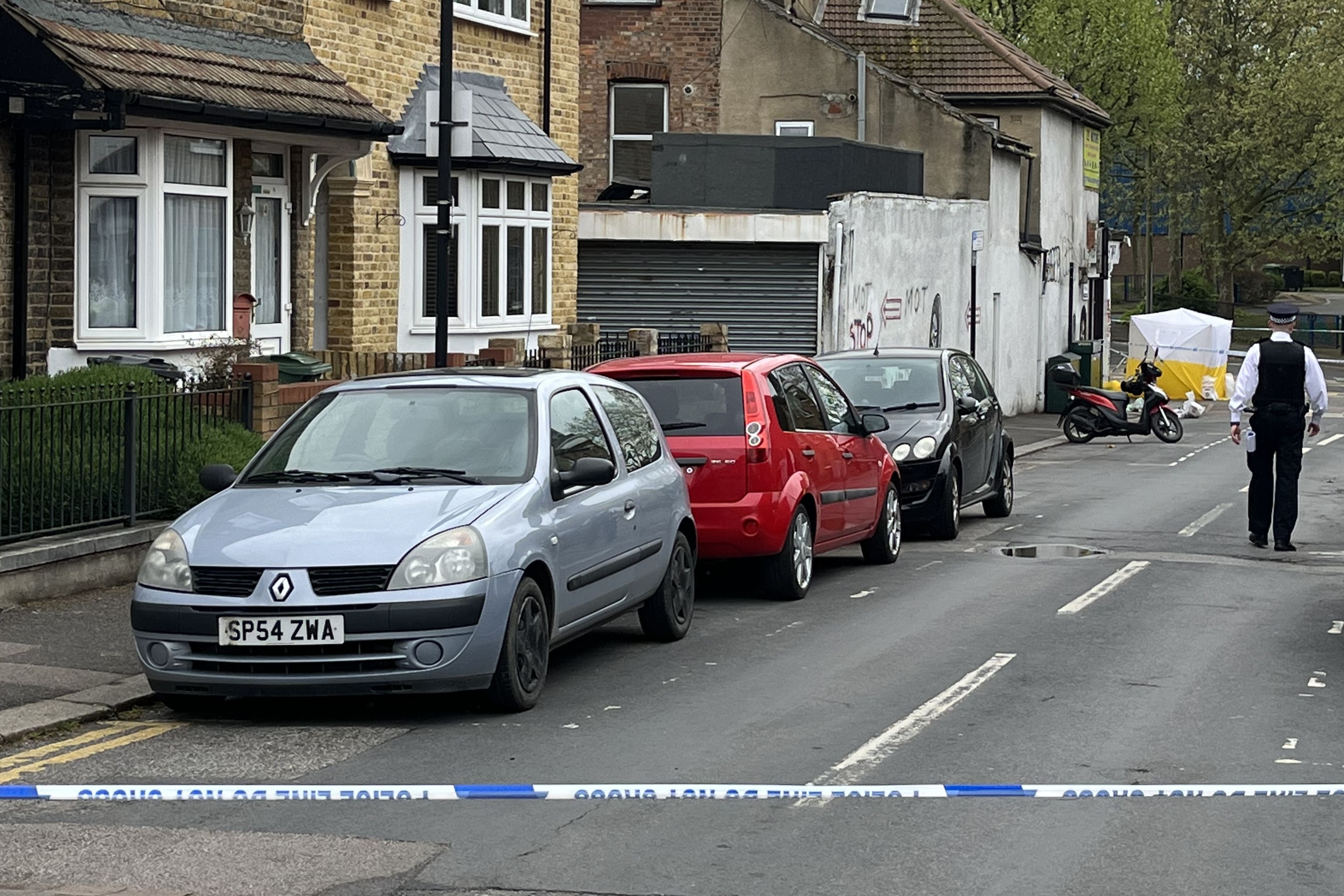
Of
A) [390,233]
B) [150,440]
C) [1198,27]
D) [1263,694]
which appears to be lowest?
[1263,694]

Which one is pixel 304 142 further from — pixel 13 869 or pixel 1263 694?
pixel 13 869

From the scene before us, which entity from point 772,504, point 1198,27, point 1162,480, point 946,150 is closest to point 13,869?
point 772,504

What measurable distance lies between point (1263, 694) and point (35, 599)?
7.14 meters

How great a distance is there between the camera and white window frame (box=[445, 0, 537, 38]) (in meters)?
21.7

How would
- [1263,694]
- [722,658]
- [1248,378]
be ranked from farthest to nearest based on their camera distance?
[1248,378] < [722,658] < [1263,694]

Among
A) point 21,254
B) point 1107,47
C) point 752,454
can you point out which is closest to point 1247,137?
point 1107,47

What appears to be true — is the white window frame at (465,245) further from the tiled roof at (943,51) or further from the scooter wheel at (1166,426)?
the tiled roof at (943,51)

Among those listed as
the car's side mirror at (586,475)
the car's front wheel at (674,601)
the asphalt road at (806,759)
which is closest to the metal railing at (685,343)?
the asphalt road at (806,759)

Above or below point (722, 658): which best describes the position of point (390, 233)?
above

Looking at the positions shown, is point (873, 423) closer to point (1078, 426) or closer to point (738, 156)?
point (738, 156)

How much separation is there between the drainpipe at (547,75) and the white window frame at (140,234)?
745cm

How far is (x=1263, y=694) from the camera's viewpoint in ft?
32.9

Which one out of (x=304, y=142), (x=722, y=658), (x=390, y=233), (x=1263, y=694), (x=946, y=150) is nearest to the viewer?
(x=1263, y=694)

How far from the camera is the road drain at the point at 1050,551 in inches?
646
